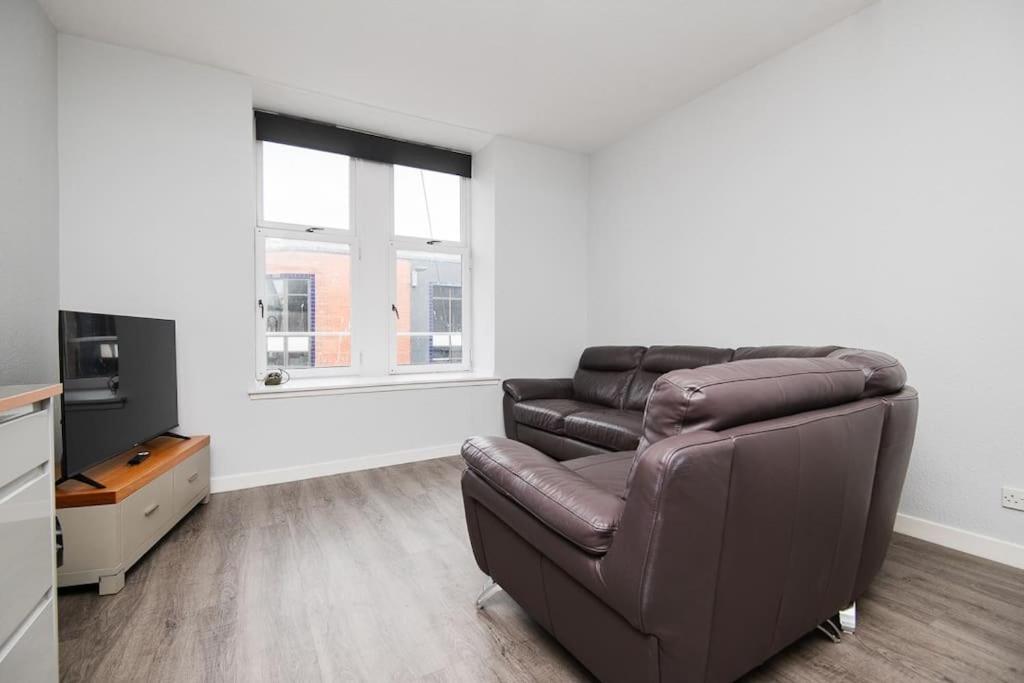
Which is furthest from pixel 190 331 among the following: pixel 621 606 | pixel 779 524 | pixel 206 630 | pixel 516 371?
pixel 779 524

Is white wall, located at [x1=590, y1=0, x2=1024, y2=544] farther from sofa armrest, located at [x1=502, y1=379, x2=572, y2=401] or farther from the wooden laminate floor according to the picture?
sofa armrest, located at [x1=502, y1=379, x2=572, y2=401]

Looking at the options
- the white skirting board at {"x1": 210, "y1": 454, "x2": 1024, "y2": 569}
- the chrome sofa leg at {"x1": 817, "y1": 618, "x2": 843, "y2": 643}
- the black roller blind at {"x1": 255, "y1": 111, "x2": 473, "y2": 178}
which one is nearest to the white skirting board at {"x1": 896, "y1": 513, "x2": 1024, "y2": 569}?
the white skirting board at {"x1": 210, "y1": 454, "x2": 1024, "y2": 569}

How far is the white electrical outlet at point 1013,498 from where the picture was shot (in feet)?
6.46

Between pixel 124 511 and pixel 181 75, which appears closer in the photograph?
pixel 124 511

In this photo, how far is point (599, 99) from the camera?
341cm

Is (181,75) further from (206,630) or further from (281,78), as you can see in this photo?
(206,630)

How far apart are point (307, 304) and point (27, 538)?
281 cm

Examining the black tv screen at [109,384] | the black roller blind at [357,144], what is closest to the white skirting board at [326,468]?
the black tv screen at [109,384]

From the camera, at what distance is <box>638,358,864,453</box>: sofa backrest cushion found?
101 centimetres

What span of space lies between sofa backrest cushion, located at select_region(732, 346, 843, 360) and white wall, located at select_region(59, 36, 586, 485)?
8.86ft

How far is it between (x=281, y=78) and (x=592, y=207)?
2837mm

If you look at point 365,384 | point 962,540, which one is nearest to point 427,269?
point 365,384

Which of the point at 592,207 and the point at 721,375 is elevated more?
the point at 592,207

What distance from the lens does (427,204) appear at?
427cm
